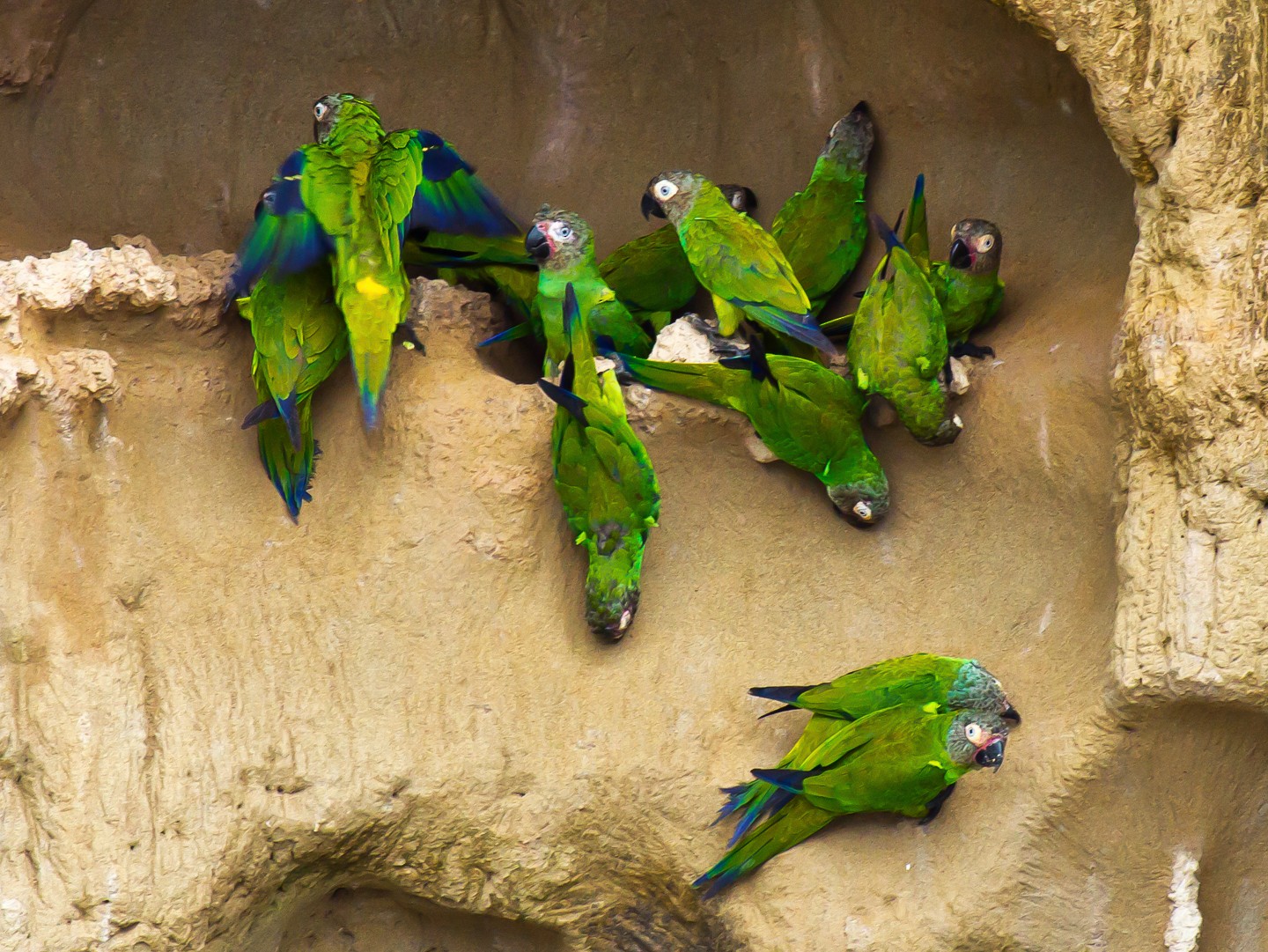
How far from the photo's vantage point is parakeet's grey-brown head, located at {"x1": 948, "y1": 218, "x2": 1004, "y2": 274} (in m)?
3.41

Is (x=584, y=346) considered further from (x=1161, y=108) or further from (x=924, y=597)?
(x=1161, y=108)

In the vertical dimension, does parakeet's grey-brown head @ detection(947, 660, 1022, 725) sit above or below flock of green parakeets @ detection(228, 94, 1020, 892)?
below

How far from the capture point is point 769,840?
312cm

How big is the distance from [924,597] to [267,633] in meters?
1.59

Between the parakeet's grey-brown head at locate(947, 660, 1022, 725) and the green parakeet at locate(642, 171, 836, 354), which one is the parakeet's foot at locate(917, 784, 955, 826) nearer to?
the parakeet's grey-brown head at locate(947, 660, 1022, 725)

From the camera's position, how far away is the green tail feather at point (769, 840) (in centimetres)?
309

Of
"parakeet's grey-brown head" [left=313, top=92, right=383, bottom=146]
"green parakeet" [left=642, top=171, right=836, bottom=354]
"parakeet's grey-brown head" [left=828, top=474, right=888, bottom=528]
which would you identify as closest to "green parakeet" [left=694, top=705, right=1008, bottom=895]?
"parakeet's grey-brown head" [left=828, top=474, right=888, bottom=528]

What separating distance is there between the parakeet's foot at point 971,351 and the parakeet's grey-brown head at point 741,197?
2.29ft

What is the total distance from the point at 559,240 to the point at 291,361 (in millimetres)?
746

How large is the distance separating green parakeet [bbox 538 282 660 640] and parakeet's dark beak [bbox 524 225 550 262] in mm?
204

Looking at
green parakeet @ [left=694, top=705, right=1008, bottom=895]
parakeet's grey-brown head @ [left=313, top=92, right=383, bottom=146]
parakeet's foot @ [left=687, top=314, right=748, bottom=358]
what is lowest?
green parakeet @ [left=694, top=705, right=1008, bottom=895]

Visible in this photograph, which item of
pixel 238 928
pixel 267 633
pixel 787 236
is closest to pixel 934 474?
pixel 787 236

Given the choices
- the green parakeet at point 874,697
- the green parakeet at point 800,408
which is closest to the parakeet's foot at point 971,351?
the green parakeet at point 800,408

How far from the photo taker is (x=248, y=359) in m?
3.43
